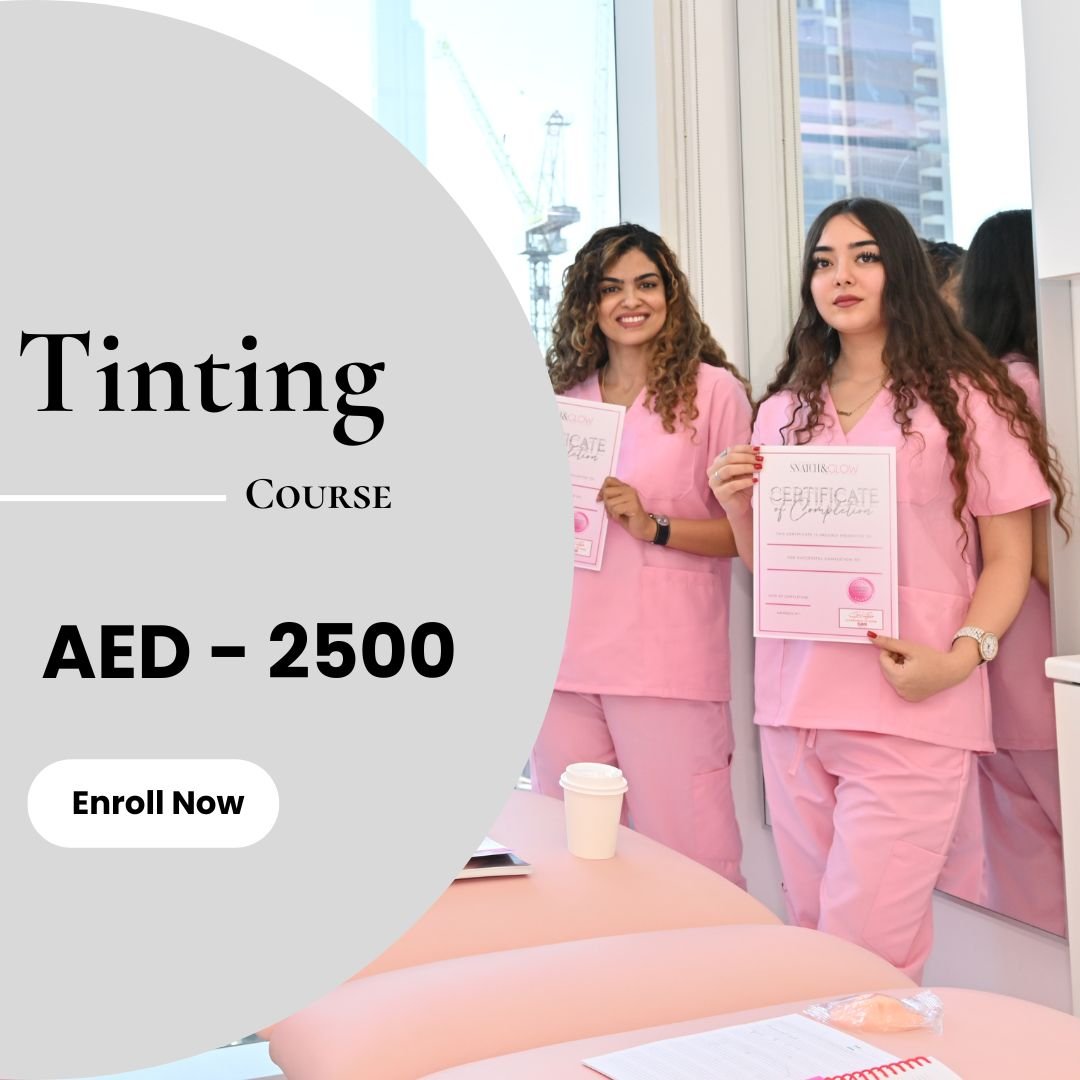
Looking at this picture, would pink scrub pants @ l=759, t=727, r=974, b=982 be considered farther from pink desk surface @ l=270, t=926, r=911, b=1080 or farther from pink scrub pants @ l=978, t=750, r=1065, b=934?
pink desk surface @ l=270, t=926, r=911, b=1080

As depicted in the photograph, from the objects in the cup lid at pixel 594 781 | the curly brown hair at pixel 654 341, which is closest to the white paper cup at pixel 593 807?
the cup lid at pixel 594 781

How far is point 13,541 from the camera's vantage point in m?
0.66

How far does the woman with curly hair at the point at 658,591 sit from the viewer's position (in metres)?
2.39

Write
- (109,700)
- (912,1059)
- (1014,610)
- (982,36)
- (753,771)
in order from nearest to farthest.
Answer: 1. (109,700)
2. (912,1059)
3. (1014,610)
4. (982,36)
5. (753,771)

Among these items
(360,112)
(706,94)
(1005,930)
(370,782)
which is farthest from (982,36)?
(370,782)

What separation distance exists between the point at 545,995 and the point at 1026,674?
1195 mm

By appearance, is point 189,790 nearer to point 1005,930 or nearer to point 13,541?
point 13,541

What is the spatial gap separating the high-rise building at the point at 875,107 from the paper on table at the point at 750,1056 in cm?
156

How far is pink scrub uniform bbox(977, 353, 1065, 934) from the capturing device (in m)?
2.02

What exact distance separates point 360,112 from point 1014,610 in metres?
1.51

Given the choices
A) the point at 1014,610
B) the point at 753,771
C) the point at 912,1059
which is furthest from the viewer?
the point at 753,771

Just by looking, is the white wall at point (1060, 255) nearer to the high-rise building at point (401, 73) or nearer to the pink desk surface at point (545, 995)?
the pink desk surface at point (545, 995)

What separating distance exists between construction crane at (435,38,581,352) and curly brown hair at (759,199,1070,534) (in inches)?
39.9

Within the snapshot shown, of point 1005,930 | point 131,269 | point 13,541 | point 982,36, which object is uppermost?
point 982,36
